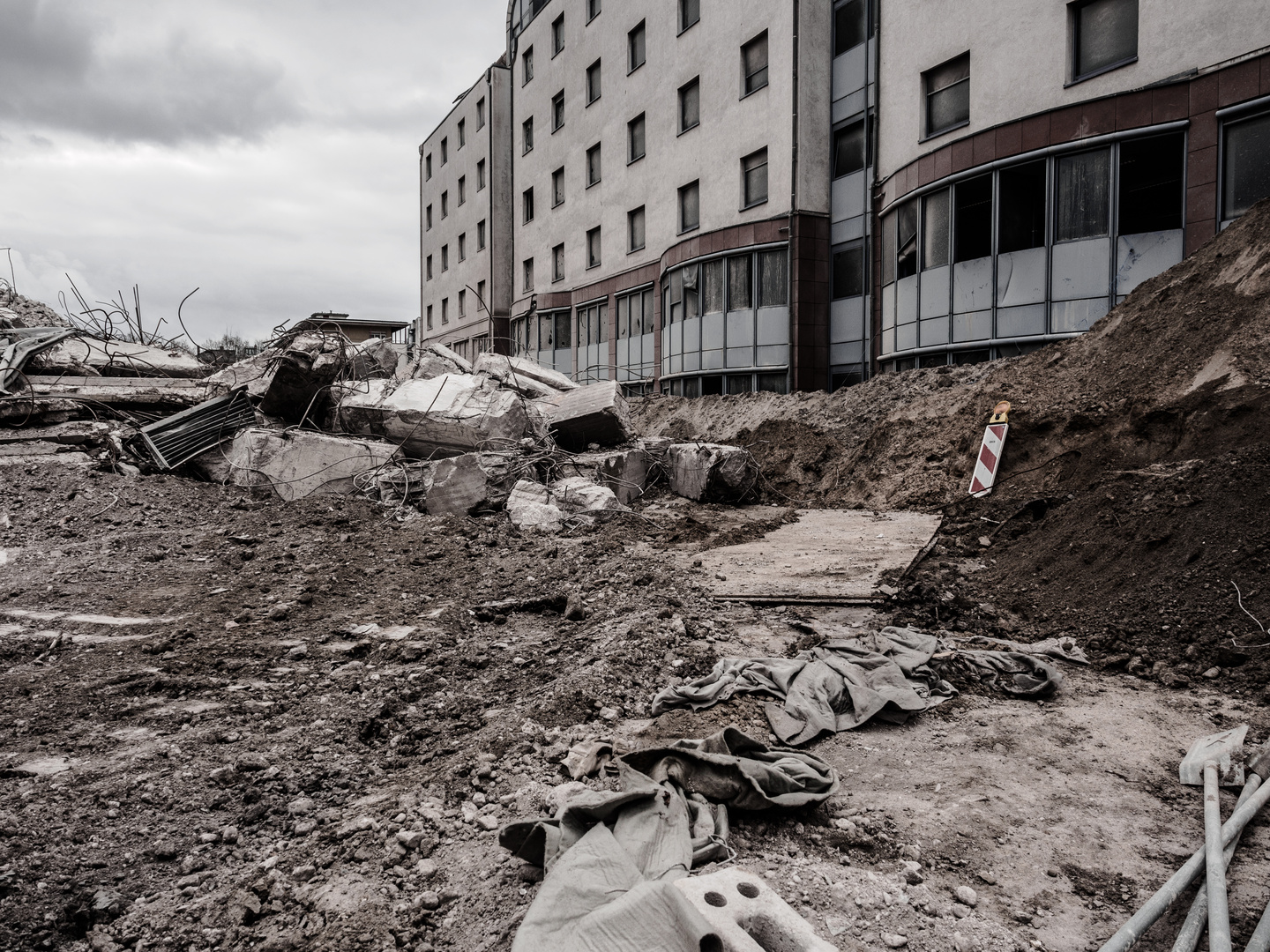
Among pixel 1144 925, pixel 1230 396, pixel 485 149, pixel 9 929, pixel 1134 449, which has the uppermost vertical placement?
pixel 485 149

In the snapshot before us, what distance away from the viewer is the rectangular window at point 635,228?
21.5m

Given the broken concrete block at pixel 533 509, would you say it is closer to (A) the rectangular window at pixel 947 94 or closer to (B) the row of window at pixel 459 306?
(A) the rectangular window at pixel 947 94

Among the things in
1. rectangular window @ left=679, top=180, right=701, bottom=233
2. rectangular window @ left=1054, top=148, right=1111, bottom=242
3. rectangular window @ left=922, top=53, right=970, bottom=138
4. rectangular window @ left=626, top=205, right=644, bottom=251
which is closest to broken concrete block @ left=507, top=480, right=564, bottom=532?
rectangular window @ left=1054, top=148, right=1111, bottom=242

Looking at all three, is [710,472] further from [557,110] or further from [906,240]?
→ [557,110]

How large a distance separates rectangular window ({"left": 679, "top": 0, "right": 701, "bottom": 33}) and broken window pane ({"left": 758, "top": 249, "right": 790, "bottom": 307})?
695 centimetres

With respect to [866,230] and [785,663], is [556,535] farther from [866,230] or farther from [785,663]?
[866,230]

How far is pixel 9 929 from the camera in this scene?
2.14 meters

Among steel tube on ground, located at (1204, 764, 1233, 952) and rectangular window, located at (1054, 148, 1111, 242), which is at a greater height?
rectangular window, located at (1054, 148, 1111, 242)

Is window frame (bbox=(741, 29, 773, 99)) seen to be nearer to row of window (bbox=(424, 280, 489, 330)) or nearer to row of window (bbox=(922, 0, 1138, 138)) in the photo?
row of window (bbox=(922, 0, 1138, 138))

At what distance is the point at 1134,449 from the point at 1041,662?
4.33m

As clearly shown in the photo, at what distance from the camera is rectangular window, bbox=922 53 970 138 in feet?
44.7

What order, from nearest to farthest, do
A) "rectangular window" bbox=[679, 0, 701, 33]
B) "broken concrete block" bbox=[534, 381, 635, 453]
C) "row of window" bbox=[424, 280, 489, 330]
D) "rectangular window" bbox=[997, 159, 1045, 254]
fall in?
"broken concrete block" bbox=[534, 381, 635, 453] < "rectangular window" bbox=[997, 159, 1045, 254] < "rectangular window" bbox=[679, 0, 701, 33] < "row of window" bbox=[424, 280, 489, 330]

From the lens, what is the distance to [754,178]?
692 inches

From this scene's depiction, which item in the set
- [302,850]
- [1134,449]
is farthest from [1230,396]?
[302,850]
